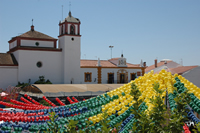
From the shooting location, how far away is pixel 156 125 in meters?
3.79

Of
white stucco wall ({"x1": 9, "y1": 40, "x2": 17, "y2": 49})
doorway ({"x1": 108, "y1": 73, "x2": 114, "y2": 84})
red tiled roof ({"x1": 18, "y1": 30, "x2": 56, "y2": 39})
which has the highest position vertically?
red tiled roof ({"x1": 18, "y1": 30, "x2": 56, "y2": 39})

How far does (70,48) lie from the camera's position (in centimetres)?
2705

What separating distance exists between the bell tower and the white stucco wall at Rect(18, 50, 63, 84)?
70 centimetres

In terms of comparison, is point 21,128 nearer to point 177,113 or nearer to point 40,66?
point 177,113

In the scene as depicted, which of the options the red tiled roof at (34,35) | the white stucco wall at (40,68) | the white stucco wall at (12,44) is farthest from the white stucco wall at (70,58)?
the white stucco wall at (12,44)

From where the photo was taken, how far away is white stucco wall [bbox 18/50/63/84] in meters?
25.0

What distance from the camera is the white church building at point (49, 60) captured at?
2492cm

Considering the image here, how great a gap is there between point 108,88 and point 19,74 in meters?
10.0

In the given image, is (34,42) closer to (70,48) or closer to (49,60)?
(49,60)

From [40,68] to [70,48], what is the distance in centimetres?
368

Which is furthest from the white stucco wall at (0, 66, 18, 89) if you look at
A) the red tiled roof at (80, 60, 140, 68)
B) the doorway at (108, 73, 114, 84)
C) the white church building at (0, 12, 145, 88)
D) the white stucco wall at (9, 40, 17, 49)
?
the doorway at (108, 73, 114, 84)

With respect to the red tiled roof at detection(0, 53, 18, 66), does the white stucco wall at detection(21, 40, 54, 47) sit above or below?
above

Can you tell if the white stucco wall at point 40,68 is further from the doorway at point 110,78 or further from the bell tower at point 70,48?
the doorway at point 110,78

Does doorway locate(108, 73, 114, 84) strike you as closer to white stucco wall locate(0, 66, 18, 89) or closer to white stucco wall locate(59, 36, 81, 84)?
white stucco wall locate(59, 36, 81, 84)
